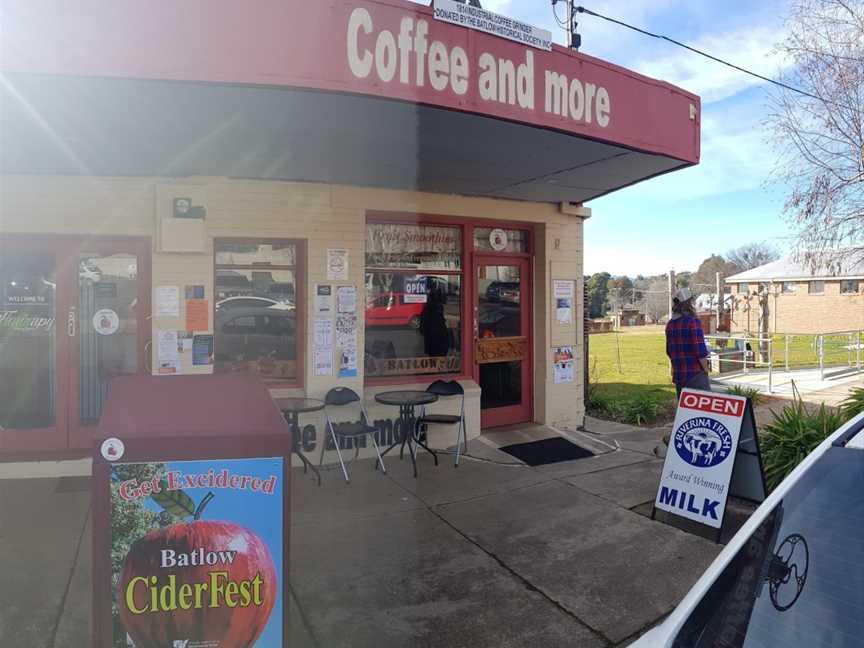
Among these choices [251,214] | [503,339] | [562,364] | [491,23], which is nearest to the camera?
[491,23]

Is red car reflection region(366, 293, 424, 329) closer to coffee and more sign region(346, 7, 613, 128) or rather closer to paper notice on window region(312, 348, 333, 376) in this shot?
paper notice on window region(312, 348, 333, 376)

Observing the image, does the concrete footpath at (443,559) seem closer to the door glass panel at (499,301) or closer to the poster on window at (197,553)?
the poster on window at (197,553)

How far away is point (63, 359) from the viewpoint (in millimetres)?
6113

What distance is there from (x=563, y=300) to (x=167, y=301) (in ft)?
15.3

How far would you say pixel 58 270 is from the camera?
20.0 feet

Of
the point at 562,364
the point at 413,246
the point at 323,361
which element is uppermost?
the point at 413,246

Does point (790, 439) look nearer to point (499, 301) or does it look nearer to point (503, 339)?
point (503, 339)

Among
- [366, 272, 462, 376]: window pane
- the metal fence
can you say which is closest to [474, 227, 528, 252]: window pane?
[366, 272, 462, 376]: window pane

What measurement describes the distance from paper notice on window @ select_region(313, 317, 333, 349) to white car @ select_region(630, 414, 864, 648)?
5.22 m

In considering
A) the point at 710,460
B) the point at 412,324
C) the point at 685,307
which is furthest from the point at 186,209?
the point at 710,460

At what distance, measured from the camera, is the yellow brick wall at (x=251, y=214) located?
5.97 metres

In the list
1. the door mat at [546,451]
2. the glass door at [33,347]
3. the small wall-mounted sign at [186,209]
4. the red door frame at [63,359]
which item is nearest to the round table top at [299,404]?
the red door frame at [63,359]

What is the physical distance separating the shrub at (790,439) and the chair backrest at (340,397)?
3930 millimetres

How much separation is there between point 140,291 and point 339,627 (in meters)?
4.14
